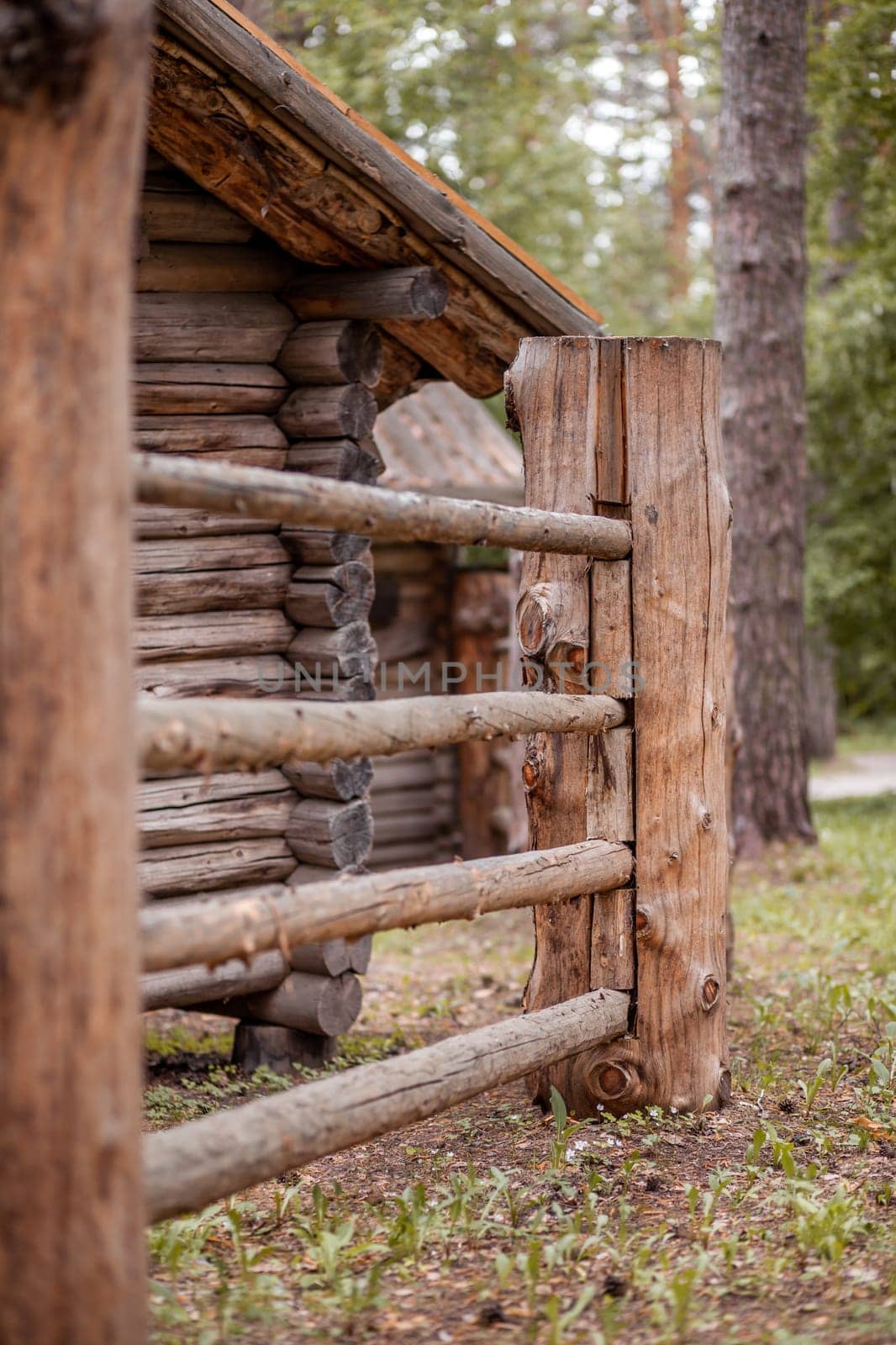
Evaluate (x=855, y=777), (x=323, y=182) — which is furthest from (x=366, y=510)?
(x=855, y=777)

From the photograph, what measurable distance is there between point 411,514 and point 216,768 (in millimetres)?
815

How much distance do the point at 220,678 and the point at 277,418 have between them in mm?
1053

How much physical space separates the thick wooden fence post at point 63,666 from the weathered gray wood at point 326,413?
119 inches

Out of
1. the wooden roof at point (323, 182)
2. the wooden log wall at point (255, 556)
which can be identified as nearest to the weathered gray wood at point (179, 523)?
the wooden log wall at point (255, 556)

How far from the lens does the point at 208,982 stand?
474 centimetres

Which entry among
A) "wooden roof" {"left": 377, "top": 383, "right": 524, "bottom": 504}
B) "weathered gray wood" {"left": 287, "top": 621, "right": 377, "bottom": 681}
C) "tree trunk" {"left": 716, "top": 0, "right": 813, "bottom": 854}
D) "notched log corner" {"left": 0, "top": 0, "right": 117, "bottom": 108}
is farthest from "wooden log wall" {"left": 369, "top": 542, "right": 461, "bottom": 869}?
"notched log corner" {"left": 0, "top": 0, "right": 117, "bottom": 108}

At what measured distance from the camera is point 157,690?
15.6 feet

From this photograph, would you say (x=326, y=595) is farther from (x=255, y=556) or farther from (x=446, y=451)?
(x=446, y=451)

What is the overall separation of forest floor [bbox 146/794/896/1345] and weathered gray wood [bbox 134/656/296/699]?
1.44m

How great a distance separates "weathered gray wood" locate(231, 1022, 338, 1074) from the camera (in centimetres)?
510

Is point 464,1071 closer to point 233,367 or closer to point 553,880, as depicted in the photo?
point 553,880

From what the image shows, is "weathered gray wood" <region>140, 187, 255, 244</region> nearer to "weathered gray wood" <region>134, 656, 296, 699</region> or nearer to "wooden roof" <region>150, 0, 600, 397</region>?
"wooden roof" <region>150, 0, 600, 397</region>

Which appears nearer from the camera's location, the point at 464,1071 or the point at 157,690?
the point at 464,1071

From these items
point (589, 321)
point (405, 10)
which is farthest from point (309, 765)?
point (405, 10)
